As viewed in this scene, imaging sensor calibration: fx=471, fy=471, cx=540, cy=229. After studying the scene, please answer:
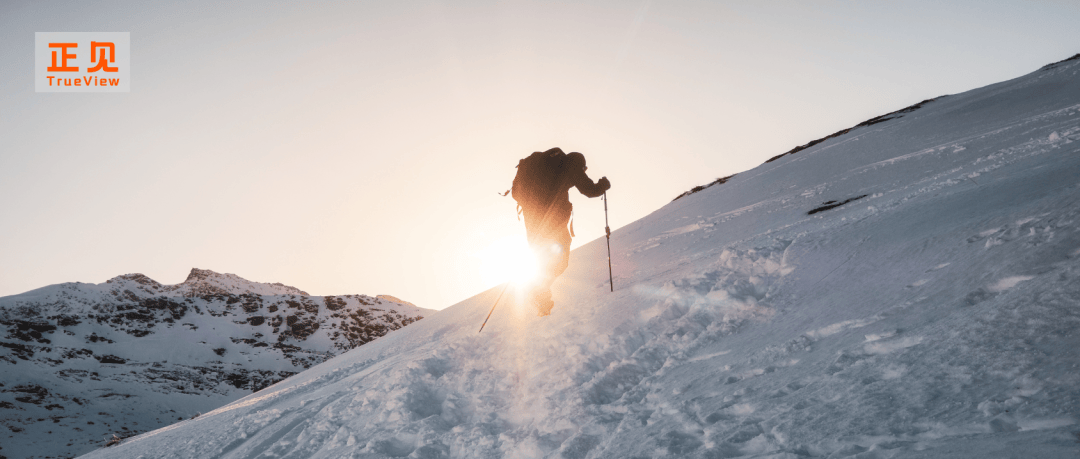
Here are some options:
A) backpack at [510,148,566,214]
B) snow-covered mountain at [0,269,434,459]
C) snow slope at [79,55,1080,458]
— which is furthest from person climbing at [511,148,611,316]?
snow-covered mountain at [0,269,434,459]

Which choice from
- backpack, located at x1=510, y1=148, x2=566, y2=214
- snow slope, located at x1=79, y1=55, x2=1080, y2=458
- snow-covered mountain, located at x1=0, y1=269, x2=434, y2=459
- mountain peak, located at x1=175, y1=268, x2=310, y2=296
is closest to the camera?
snow slope, located at x1=79, y1=55, x2=1080, y2=458

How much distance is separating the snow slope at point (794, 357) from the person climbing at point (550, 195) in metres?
0.72

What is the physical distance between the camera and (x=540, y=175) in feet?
22.1

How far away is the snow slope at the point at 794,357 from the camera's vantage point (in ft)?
6.77

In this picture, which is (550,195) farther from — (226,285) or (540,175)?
(226,285)

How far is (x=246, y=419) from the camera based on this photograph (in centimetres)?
489

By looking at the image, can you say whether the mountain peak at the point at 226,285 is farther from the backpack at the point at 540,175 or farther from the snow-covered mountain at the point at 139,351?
the backpack at the point at 540,175

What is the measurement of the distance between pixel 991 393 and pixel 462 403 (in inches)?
125

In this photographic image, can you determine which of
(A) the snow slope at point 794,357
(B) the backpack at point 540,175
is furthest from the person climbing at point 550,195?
(A) the snow slope at point 794,357

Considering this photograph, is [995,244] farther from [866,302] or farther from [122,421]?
[122,421]

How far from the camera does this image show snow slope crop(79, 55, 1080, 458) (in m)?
2.06

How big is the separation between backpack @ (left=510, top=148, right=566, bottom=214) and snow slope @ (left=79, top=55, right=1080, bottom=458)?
146 centimetres

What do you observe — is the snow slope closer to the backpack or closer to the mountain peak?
the backpack

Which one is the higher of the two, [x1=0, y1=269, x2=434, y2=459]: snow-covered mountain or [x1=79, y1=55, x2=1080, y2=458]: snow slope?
[x1=79, y1=55, x2=1080, y2=458]: snow slope
